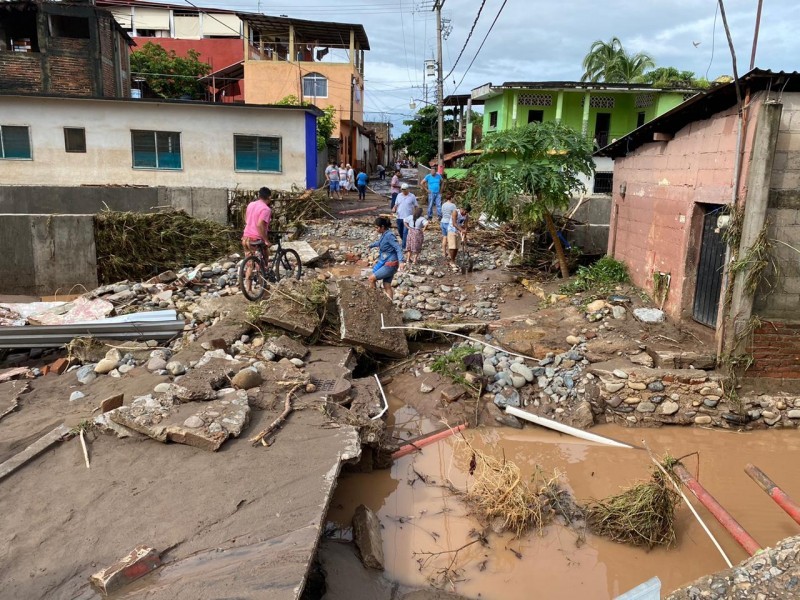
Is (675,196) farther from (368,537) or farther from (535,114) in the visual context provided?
(535,114)

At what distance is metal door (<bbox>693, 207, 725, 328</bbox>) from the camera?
7441 mm

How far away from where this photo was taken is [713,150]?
24.7 feet

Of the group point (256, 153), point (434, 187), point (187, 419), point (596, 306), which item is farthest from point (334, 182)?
point (187, 419)

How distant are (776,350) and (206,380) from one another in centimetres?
642

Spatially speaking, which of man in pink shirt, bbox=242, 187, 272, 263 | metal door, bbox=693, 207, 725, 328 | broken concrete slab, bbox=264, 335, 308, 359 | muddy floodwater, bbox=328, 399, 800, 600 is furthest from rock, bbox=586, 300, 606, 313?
man in pink shirt, bbox=242, 187, 272, 263

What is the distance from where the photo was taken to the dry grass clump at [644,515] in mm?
4695

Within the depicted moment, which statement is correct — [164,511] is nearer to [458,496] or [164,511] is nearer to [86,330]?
[458,496]

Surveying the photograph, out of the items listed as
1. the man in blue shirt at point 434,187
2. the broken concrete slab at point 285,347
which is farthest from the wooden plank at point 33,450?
the man in blue shirt at point 434,187

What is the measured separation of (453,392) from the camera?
23.5 ft

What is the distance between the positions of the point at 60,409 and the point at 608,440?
5699 mm

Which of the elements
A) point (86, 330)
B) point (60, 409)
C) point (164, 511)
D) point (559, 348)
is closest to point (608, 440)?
point (559, 348)

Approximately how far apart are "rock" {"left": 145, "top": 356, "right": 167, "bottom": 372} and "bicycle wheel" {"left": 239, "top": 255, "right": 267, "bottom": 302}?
232 cm

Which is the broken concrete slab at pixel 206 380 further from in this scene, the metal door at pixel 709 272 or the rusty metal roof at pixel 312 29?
the rusty metal roof at pixel 312 29

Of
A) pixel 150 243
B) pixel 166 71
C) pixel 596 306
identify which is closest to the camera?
pixel 596 306
